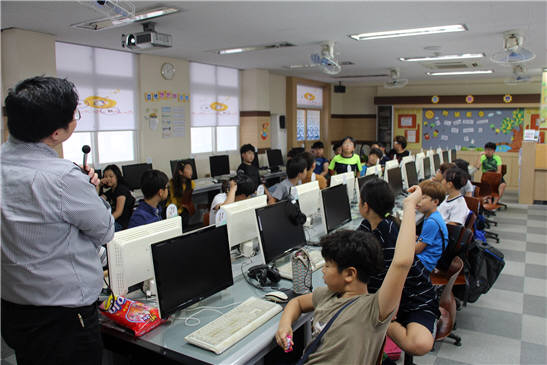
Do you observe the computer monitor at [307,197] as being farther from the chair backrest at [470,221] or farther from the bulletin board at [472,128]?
the bulletin board at [472,128]

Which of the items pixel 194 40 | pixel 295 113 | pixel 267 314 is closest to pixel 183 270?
pixel 267 314

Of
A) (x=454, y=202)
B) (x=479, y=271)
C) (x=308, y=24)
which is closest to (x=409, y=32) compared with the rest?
(x=308, y=24)

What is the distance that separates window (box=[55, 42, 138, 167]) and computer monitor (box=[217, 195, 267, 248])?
13.2 feet

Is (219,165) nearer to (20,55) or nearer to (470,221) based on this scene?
(20,55)

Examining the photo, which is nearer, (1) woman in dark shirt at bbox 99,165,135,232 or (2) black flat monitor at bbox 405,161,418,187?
(1) woman in dark shirt at bbox 99,165,135,232

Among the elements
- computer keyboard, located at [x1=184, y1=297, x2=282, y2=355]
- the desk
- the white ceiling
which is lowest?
the desk

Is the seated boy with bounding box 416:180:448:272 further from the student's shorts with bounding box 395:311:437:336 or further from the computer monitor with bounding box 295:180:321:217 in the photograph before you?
the computer monitor with bounding box 295:180:321:217

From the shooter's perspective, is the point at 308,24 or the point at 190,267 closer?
the point at 190,267

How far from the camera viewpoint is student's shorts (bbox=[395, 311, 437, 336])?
2288 mm

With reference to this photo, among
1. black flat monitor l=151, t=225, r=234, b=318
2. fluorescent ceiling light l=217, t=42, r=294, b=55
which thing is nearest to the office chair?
black flat monitor l=151, t=225, r=234, b=318

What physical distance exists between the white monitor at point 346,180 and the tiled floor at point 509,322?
1.69 meters

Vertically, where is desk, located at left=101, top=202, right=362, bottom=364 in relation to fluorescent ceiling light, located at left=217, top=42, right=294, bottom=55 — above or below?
below

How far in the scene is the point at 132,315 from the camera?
79.4 inches

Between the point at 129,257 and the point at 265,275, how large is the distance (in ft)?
2.73
